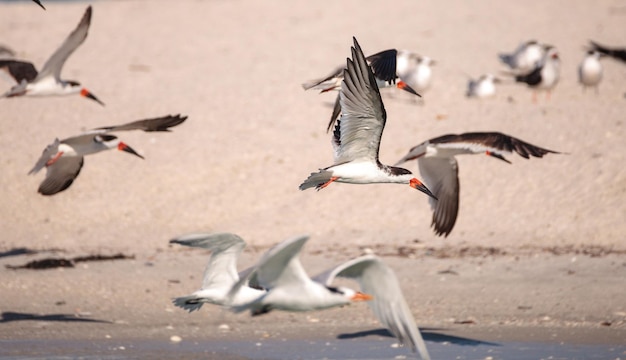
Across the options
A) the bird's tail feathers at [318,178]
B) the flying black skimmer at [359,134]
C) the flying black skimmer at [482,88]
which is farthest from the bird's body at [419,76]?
the bird's tail feathers at [318,178]

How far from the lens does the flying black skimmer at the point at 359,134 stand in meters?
8.77

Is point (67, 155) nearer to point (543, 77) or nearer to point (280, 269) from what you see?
point (280, 269)

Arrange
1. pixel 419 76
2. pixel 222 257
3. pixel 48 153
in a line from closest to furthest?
pixel 222 257, pixel 48 153, pixel 419 76

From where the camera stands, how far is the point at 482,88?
16516 millimetres

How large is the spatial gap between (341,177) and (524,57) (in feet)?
32.1

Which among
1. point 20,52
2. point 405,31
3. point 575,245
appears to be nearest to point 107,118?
point 20,52

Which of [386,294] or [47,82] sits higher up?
[47,82]

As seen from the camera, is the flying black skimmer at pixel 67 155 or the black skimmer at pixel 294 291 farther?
the flying black skimmer at pixel 67 155

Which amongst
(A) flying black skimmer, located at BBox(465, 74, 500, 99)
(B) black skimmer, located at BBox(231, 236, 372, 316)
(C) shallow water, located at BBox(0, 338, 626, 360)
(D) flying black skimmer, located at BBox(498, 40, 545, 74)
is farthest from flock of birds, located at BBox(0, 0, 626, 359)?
(D) flying black skimmer, located at BBox(498, 40, 545, 74)

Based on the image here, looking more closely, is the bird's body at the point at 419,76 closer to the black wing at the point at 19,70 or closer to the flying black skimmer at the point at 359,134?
the black wing at the point at 19,70

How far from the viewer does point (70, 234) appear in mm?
12773

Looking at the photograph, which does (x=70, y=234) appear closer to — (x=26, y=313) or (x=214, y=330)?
(x=26, y=313)

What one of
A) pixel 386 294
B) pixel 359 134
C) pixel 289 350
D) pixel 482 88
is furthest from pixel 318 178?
pixel 482 88

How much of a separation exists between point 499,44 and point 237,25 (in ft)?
15.2
